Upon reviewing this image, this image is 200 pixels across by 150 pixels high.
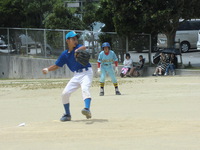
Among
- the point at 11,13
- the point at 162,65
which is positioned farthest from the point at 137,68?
the point at 11,13

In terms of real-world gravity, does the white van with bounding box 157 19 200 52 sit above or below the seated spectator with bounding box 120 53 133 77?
above

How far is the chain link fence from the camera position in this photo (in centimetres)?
2594

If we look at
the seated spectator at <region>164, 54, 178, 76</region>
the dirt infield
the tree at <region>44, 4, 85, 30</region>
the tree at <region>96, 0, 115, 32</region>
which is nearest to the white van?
the tree at <region>44, 4, 85, 30</region>

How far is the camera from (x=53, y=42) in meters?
28.9

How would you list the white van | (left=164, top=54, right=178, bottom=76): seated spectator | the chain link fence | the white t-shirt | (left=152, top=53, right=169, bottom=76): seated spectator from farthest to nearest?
the white van, the chain link fence, the white t-shirt, (left=152, top=53, right=169, bottom=76): seated spectator, (left=164, top=54, right=178, bottom=76): seated spectator

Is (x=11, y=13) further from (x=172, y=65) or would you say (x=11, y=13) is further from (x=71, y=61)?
(x=71, y=61)

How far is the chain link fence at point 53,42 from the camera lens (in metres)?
25.9

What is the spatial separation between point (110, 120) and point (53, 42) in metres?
19.2

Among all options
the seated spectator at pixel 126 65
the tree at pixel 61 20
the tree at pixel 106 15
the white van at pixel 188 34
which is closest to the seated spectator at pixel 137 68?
the seated spectator at pixel 126 65

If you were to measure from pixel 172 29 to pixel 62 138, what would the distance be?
17.2 metres

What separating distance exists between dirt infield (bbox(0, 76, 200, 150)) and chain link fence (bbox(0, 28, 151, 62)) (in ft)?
23.5

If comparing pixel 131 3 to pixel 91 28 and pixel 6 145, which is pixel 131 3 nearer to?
pixel 91 28

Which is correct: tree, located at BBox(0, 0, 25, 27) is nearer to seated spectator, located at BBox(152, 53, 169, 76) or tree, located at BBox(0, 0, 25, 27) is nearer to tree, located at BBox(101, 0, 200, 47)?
tree, located at BBox(101, 0, 200, 47)

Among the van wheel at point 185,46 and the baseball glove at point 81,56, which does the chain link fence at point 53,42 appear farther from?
the baseball glove at point 81,56
